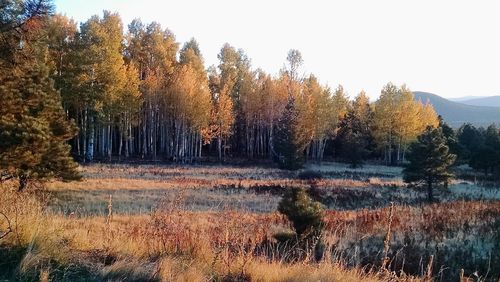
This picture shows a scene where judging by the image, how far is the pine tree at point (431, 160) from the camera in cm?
2038

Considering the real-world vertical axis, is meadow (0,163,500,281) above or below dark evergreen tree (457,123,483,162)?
below

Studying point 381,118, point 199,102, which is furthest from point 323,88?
point 199,102

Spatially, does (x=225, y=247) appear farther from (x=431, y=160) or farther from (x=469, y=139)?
(x=469, y=139)

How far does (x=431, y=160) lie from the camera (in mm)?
20453

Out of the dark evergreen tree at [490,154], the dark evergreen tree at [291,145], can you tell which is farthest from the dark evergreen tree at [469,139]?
the dark evergreen tree at [291,145]

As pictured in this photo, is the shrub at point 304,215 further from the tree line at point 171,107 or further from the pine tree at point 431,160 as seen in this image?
the pine tree at point 431,160

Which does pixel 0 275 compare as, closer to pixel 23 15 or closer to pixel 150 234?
pixel 150 234

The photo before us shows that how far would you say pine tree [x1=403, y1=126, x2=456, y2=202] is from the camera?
20.4 m

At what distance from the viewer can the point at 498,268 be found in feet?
23.6

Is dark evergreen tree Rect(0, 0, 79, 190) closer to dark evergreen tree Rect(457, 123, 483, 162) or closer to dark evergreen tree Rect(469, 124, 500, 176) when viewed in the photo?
dark evergreen tree Rect(469, 124, 500, 176)

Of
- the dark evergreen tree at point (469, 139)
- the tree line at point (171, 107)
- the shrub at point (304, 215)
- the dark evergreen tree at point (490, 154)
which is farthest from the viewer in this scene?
the dark evergreen tree at point (469, 139)

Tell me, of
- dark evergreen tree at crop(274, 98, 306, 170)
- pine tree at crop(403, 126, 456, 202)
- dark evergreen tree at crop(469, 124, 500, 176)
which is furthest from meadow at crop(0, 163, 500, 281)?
dark evergreen tree at crop(469, 124, 500, 176)

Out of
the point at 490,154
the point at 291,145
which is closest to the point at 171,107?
the point at 291,145

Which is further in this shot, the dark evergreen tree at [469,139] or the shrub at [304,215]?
the dark evergreen tree at [469,139]
